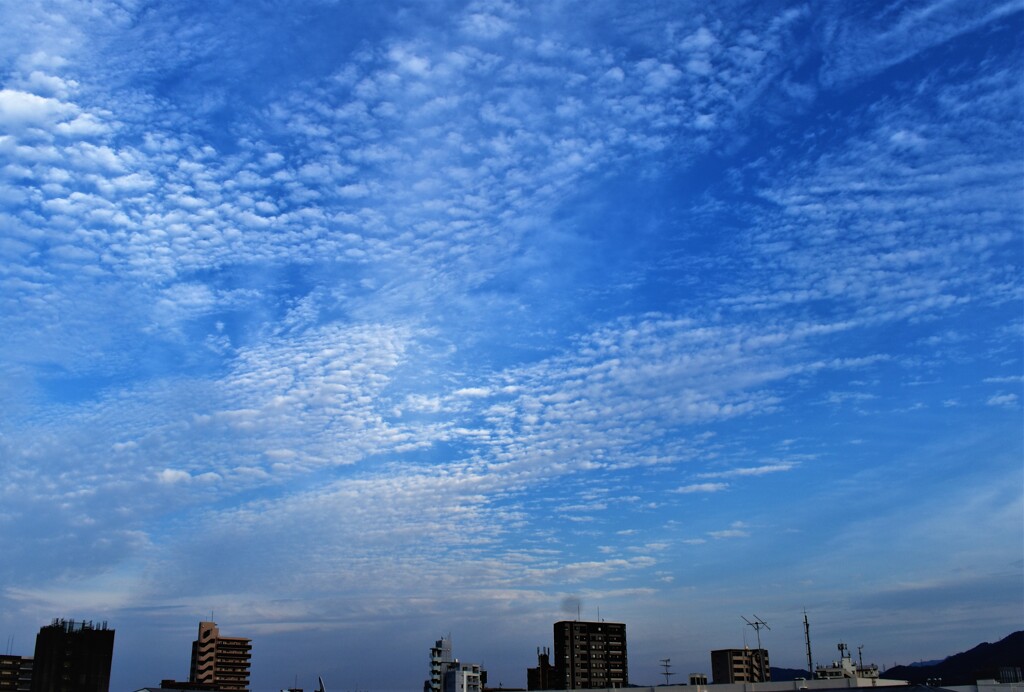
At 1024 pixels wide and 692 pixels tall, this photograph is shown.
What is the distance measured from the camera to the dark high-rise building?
13438 centimetres

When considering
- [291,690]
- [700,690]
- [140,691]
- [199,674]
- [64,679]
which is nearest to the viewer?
[700,690]

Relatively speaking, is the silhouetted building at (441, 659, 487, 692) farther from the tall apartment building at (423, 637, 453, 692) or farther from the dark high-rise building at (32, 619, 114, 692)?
the dark high-rise building at (32, 619, 114, 692)

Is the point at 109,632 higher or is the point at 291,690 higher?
the point at 109,632

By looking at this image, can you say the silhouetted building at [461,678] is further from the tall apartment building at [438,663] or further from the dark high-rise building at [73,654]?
the dark high-rise building at [73,654]

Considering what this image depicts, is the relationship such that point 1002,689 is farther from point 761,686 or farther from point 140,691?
point 140,691

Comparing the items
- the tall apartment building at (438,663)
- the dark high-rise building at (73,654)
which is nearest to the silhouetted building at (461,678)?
the tall apartment building at (438,663)

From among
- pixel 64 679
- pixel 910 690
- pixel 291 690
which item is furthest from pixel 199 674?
pixel 910 690

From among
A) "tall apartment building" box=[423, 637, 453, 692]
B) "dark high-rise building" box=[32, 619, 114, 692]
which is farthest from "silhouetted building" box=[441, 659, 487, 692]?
"dark high-rise building" box=[32, 619, 114, 692]

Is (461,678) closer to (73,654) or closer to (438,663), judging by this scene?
(438,663)

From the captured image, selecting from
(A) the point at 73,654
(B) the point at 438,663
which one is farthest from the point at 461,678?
(A) the point at 73,654

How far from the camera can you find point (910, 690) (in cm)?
Answer: 7756

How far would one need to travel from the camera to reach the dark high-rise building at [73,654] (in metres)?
134

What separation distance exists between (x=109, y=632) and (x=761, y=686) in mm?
101038

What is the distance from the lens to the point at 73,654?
5320 inches
